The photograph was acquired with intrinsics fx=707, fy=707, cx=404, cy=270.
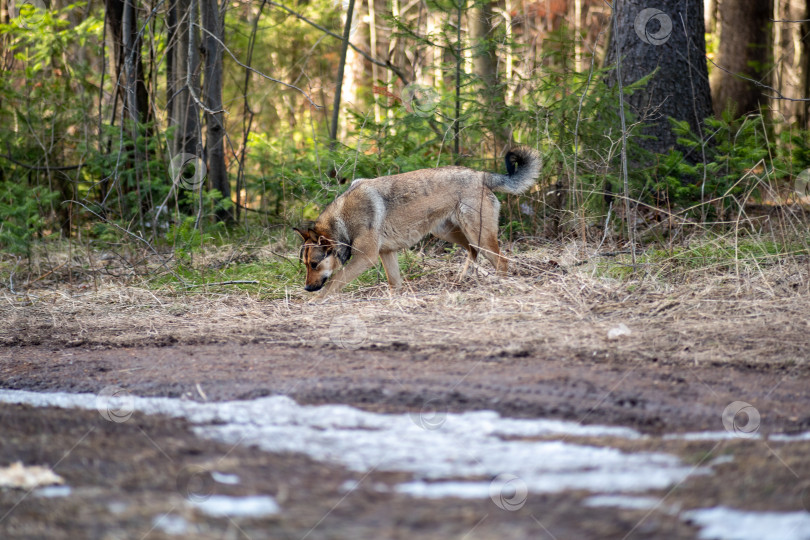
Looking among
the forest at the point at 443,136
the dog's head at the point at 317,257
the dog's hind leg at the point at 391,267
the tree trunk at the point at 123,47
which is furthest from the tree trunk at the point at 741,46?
the tree trunk at the point at 123,47

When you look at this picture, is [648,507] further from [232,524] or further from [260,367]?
[260,367]

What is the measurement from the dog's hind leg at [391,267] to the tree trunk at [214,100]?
11.4 feet

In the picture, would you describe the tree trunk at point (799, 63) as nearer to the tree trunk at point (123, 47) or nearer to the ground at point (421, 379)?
the ground at point (421, 379)

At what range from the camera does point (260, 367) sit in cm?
427

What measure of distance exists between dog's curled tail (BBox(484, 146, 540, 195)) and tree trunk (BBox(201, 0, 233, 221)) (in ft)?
13.5

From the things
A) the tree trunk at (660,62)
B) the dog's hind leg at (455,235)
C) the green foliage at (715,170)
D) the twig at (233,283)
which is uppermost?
the tree trunk at (660,62)

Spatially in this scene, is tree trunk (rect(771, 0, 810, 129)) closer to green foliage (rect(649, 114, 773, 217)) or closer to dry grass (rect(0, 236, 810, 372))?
green foliage (rect(649, 114, 773, 217))

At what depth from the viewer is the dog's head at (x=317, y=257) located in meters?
6.97

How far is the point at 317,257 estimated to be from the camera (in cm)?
699

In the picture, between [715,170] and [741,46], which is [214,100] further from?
[741,46]

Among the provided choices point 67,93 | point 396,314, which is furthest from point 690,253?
point 67,93

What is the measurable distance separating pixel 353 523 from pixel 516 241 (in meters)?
6.53

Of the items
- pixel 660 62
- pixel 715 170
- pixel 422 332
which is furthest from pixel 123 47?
pixel 715 170

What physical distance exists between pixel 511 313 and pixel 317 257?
2424 mm
